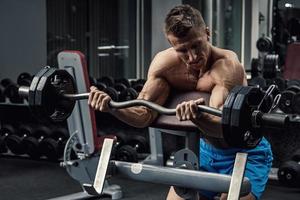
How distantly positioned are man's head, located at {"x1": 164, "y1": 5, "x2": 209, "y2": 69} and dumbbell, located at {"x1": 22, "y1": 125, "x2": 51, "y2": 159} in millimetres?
2884

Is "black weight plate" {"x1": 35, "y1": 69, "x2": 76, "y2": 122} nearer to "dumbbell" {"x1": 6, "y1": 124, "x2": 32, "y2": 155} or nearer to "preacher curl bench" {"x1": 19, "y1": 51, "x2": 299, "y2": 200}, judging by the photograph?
"preacher curl bench" {"x1": 19, "y1": 51, "x2": 299, "y2": 200}

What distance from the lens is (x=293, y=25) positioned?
22.2 feet

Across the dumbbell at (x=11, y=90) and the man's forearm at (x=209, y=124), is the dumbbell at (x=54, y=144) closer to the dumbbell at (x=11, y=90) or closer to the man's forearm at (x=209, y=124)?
the dumbbell at (x=11, y=90)

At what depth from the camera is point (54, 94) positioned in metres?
1.49

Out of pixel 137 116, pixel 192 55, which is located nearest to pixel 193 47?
pixel 192 55

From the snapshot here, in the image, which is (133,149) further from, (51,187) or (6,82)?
(6,82)

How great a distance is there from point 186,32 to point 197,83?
8.7 inches

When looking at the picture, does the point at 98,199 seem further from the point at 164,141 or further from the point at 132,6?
the point at 132,6

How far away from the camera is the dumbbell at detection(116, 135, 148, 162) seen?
3.65m

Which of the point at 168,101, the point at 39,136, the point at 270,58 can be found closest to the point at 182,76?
the point at 168,101

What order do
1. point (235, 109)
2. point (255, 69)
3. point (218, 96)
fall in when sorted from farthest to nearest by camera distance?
point (255, 69)
point (218, 96)
point (235, 109)

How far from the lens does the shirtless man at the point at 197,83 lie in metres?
1.35

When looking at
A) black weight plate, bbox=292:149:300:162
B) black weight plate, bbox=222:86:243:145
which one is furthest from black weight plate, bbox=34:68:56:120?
black weight plate, bbox=292:149:300:162

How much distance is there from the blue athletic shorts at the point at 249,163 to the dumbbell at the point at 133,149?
1990 millimetres
